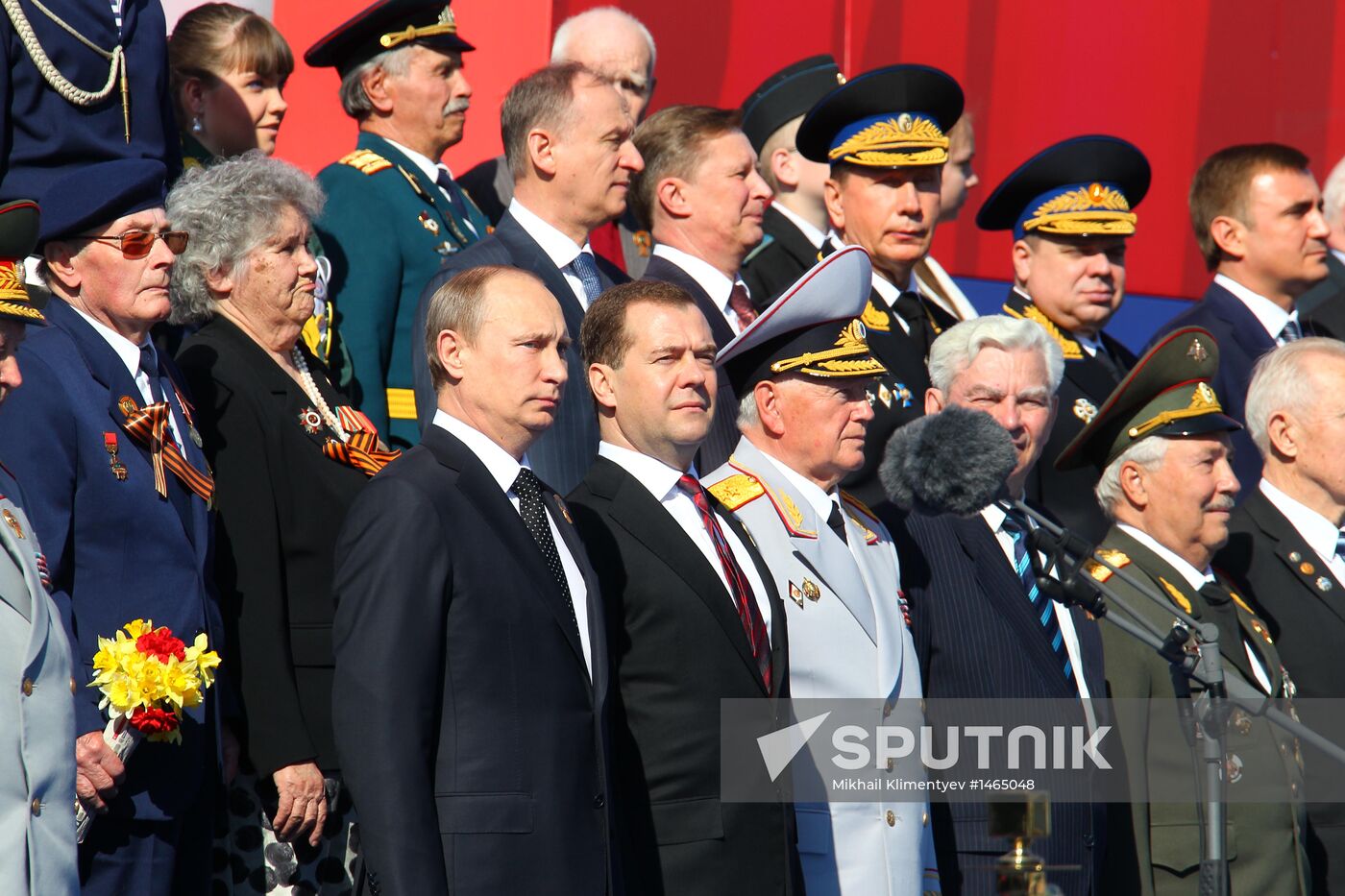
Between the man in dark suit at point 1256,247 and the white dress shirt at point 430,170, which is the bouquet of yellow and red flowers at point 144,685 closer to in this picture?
the white dress shirt at point 430,170

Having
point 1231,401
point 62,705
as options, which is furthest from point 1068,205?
point 62,705

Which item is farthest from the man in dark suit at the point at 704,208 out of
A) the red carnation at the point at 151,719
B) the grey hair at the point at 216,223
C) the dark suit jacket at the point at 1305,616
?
the red carnation at the point at 151,719

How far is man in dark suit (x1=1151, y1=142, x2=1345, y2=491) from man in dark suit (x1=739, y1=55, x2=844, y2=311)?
1.46 metres

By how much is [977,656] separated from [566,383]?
1.38m

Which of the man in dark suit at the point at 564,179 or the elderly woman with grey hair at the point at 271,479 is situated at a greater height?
the man in dark suit at the point at 564,179

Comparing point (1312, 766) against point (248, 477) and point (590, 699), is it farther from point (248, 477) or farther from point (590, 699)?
point (248, 477)

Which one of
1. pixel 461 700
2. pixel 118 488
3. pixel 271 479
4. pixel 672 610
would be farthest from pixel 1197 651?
pixel 118 488

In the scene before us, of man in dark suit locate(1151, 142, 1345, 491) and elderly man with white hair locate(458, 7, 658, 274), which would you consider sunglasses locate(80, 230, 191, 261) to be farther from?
man in dark suit locate(1151, 142, 1345, 491)

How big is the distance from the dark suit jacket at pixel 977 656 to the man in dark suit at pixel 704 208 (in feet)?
3.34

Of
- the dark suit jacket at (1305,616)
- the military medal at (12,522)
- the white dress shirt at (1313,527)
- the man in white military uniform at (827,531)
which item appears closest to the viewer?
the military medal at (12,522)

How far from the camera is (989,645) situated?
219 inches

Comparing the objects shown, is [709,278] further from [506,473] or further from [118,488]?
[118,488]

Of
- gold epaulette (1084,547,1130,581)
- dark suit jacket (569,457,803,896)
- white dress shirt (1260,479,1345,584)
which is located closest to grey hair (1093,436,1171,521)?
gold epaulette (1084,547,1130,581)

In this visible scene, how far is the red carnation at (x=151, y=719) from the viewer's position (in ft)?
14.6
